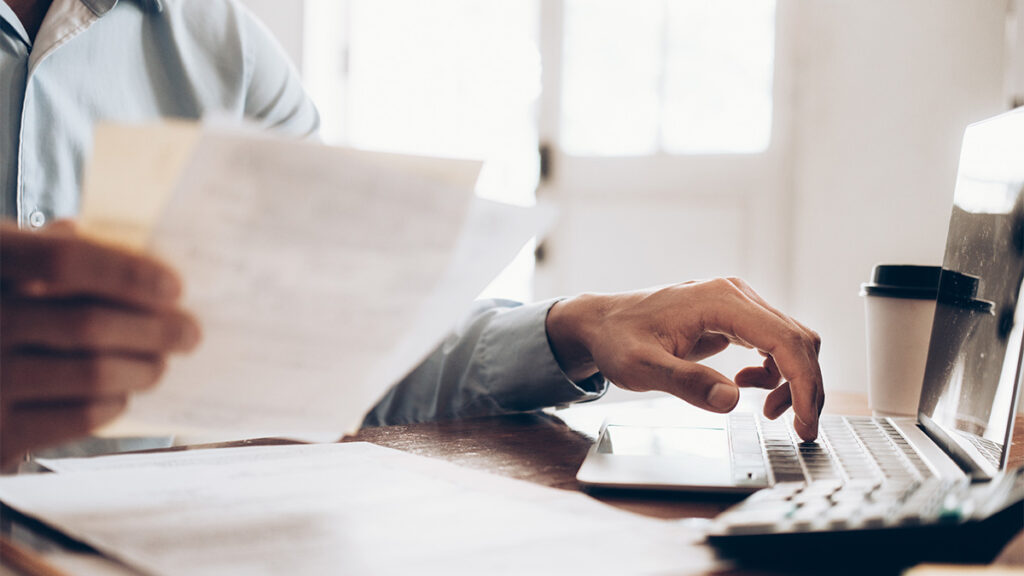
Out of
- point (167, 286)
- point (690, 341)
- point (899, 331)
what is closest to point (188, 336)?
point (167, 286)

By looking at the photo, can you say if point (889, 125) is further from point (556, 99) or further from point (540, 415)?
point (540, 415)

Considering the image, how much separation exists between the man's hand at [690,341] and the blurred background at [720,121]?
1113 millimetres

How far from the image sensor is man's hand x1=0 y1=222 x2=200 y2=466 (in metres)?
0.33

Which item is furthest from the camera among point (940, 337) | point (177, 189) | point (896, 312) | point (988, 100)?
point (988, 100)

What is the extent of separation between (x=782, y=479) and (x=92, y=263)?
370 millimetres

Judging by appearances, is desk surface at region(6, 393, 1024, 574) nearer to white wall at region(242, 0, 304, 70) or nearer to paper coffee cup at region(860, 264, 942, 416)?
paper coffee cup at region(860, 264, 942, 416)

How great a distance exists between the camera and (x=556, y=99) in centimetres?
232

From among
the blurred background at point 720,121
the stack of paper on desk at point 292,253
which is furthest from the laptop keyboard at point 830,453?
the blurred background at point 720,121

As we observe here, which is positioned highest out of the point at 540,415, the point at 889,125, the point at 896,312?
the point at 889,125

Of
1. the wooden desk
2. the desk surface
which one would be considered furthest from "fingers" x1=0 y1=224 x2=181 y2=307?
the wooden desk

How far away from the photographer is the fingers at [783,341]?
22.5 inches

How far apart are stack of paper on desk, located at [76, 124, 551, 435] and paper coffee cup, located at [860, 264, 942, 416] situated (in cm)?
52

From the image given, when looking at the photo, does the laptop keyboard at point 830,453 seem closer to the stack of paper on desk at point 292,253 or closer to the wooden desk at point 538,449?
the wooden desk at point 538,449

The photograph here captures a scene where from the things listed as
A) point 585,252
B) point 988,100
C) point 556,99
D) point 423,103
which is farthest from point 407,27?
point 988,100
